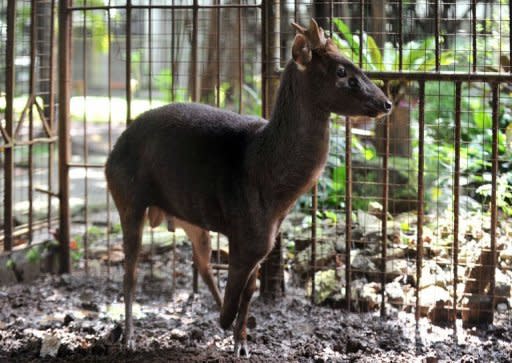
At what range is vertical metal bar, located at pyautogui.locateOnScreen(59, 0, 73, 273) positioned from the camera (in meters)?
8.62

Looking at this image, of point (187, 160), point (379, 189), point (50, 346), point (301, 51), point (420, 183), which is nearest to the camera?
point (301, 51)

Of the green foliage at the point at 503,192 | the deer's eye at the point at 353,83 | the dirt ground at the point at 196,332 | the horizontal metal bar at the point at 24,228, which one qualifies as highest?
the deer's eye at the point at 353,83

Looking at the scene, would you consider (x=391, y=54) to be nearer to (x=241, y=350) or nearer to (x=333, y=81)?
(x=333, y=81)

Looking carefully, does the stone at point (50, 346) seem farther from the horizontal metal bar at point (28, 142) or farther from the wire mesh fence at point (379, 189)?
the horizontal metal bar at point (28, 142)

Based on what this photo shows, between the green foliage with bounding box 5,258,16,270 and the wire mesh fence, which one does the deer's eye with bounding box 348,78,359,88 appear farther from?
the green foliage with bounding box 5,258,16,270

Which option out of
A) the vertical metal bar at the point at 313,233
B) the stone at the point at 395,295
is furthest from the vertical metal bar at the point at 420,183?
the vertical metal bar at the point at 313,233

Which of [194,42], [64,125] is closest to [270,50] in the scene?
[194,42]

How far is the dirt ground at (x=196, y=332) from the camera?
6.53 m

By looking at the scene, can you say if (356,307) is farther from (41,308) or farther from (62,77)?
(62,77)

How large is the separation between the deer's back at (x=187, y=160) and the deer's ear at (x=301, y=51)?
0.75 meters

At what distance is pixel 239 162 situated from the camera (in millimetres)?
6277

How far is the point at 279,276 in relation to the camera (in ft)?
26.5

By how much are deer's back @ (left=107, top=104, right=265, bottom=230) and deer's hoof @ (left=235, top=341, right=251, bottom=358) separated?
97 centimetres

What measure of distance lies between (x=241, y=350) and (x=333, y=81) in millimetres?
2254
